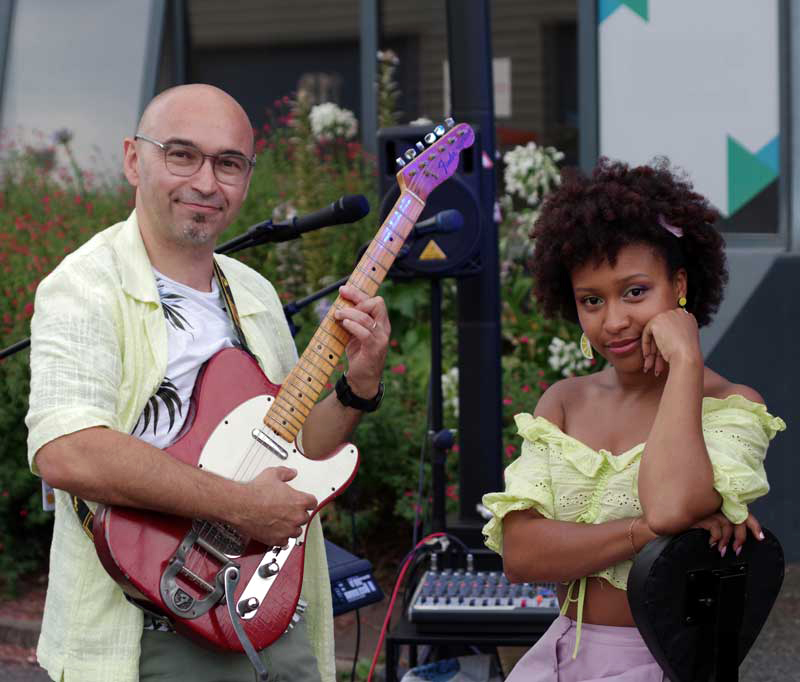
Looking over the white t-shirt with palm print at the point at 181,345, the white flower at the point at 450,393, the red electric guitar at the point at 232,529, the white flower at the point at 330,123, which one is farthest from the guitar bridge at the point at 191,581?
the white flower at the point at 330,123

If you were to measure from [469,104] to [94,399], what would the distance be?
2.26 m

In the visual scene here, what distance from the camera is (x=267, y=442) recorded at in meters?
2.74

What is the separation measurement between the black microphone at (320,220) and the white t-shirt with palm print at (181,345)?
1.12 ft

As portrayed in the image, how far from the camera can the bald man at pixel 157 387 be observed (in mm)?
2523

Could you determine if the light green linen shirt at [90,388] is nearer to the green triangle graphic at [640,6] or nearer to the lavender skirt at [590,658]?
the lavender skirt at [590,658]

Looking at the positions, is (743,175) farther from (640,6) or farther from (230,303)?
(230,303)

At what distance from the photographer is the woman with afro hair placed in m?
2.31

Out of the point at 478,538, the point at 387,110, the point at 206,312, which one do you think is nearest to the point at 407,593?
the point at 478,538

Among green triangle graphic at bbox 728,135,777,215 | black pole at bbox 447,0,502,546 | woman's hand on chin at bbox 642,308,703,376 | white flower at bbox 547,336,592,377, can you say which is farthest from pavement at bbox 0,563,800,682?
woman's hand on chin at bbox 642,308,703,376

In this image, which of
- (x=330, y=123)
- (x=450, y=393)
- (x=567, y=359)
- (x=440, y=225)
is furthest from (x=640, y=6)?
(x=440, y=225)

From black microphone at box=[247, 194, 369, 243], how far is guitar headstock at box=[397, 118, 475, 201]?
157 mm

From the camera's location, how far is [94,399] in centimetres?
256

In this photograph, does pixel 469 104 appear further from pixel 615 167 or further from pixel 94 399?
pixel 94 399

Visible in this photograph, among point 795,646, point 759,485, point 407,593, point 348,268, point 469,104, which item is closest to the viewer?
point 759,485
